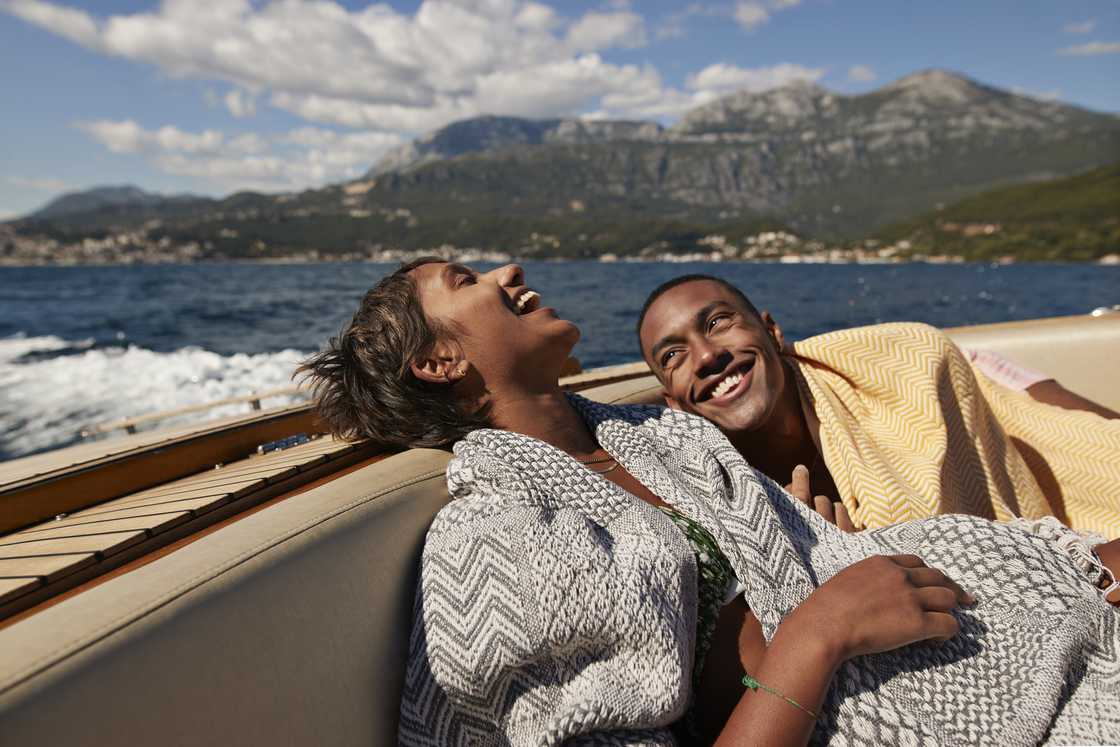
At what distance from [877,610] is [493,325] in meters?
1.01

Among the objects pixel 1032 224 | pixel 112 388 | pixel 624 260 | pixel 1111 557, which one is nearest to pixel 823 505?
pixel 1111 557

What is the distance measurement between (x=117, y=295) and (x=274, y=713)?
43884mm

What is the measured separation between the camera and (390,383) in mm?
1737

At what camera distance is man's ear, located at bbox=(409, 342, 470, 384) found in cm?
172

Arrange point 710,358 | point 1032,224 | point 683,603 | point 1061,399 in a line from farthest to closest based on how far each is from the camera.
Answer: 1. point 1032,224
2. point 1061,399
3. point 710,358
4. point 683,603

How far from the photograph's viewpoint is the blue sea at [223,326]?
375 inches

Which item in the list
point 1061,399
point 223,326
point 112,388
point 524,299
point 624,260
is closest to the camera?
point 524,299

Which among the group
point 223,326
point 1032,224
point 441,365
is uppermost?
point 441,365

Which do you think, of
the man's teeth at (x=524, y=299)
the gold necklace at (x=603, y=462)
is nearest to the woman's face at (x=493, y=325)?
the man's teeth at (x=524, y=299)

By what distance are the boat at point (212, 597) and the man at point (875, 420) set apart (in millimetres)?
846

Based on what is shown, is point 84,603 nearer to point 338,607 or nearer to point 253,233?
point 338,607

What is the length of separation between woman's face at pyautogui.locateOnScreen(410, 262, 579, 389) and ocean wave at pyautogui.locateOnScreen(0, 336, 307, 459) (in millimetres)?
5715

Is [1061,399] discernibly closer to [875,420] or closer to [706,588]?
[875,420]

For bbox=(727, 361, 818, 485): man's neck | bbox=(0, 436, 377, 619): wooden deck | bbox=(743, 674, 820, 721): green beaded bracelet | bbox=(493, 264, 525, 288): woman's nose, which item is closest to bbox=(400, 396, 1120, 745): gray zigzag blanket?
bbox=(743, 674, 820, 721): green beaded bracelet
